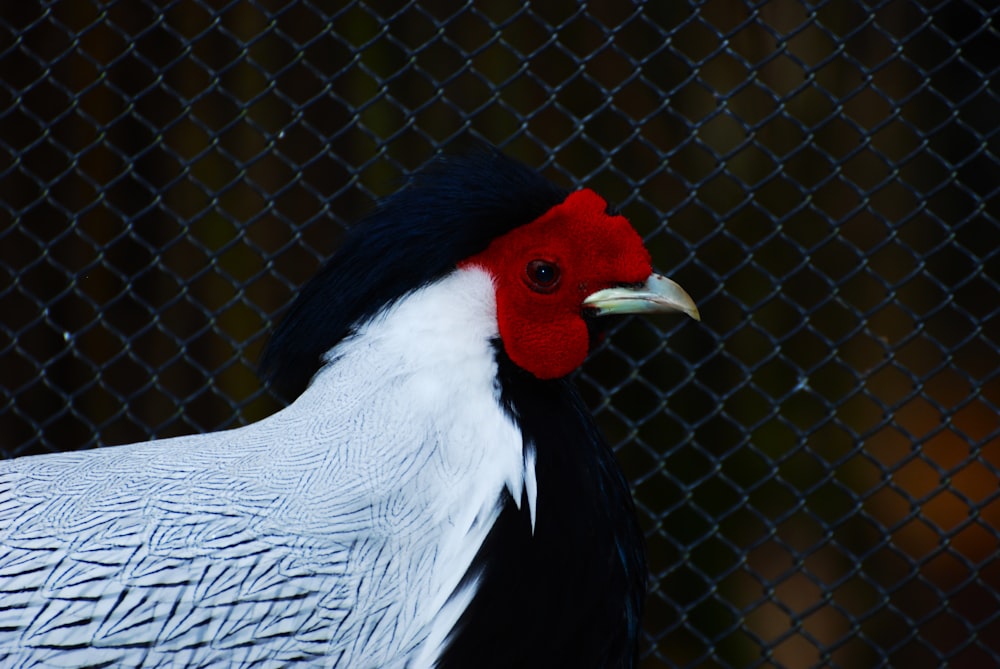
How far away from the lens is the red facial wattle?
1779 millimetres

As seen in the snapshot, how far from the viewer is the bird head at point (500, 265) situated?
1771 mm

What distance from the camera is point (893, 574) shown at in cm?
366

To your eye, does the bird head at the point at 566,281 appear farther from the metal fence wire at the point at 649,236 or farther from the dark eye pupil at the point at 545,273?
the metal fence wire at the point at 649,236

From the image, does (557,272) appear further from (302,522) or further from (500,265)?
(302,522)

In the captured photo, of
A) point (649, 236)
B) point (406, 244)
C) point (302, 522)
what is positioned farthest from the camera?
point (649, 236)

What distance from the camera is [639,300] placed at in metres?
1.84

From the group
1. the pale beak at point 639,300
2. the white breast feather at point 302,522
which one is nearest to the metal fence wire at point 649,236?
the pale beak at point 639,300

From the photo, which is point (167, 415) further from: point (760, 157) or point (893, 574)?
point (893, 574)

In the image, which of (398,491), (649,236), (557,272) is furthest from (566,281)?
(649,236)

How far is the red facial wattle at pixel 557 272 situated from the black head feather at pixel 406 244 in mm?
32

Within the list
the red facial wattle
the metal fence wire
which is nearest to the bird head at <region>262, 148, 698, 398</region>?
the red facial wattle

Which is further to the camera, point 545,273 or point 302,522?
point 545,273

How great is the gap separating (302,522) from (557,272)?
1.84 feet

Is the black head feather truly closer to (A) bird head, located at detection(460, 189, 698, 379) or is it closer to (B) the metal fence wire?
(A) bird head, located at detection(460, 189, 698, 379)
